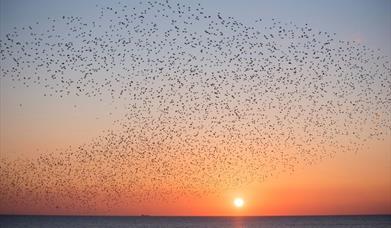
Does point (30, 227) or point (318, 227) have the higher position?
point (318, 227)

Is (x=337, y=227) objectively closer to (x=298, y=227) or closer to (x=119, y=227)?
(x=298, y=227)

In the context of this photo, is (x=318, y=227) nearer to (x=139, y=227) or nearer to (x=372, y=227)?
(x=372, y=227)

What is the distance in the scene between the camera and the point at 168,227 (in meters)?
107

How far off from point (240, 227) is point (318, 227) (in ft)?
54.9

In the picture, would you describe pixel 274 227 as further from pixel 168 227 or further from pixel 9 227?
pixel 9 227

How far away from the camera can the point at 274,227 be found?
110 metres

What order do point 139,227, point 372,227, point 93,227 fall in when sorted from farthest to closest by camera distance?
1. point 139,227
2. point 93,227
3. point 372,227

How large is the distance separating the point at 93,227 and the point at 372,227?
176ft

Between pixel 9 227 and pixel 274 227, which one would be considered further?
pixel 274 227

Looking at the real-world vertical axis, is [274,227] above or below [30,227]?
above

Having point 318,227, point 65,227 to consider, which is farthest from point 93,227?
point 318,227

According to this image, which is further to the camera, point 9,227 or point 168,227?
point 168,227

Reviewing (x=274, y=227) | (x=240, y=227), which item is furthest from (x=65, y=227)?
(x=274, y=227)

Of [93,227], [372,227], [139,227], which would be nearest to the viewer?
[372,227]
